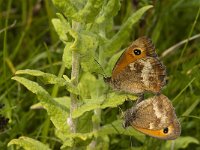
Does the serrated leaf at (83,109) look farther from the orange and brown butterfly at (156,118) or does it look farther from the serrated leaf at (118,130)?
the serrated leaf at (118,130)

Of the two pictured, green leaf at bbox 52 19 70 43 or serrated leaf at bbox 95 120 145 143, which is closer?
green leaf at bbox 52 19 70 43

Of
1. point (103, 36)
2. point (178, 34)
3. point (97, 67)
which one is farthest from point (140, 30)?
point (97, 67)

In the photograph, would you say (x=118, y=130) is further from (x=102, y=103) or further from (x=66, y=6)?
(x=66, y=6)

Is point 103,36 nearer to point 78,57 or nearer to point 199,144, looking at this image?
point 78,57

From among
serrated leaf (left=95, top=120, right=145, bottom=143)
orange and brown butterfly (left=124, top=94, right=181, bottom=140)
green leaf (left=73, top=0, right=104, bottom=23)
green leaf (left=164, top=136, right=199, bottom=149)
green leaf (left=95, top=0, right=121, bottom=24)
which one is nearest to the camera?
green leaf (left=73, top=0, right=104, bottom=23)

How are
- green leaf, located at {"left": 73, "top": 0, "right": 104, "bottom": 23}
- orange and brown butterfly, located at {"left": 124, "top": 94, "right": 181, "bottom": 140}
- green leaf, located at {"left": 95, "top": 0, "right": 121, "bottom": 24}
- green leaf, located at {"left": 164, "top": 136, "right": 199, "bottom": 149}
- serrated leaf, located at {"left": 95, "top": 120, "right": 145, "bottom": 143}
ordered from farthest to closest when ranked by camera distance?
1. green leaf, located at {"left": 164, "top": 136, "right": 199, "bottom": 149}
2. serrated leaf, located at {"left": 95, "top": 120, "right": 145, "bottom": 143}
3. green leaf, located at {"left": 95, "top": 0, "right": 121, "bottom": 24}
4. orange and brown butterfly, located at {"left": 124, "top": 94, "right": 181, "bottom": 140}
5. green leaf, located at {"left": 73, "top": 0, "right": 104, "bottom": 23}

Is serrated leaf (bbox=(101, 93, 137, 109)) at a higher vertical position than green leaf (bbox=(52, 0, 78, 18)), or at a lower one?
lower

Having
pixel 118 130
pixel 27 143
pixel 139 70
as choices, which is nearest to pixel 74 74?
pixel 139 70

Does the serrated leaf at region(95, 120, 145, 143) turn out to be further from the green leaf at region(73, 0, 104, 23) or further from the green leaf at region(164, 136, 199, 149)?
the green leaf at region(73, 0, 104, 23)

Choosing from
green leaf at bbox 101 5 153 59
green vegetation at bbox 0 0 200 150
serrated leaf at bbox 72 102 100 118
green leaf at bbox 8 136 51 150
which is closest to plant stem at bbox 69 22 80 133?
green vegetation at bbox 0 0 200 150
